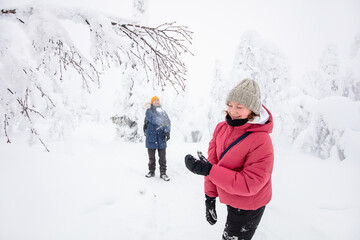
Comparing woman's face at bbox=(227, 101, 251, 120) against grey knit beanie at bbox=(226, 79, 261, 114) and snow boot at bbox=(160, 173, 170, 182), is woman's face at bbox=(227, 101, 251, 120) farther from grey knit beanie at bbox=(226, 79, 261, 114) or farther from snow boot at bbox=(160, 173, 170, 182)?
snow boot at bbox=(160, 173, 170, 182)

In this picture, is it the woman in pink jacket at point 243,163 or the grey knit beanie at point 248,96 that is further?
the grey knit beanie at point 248,96

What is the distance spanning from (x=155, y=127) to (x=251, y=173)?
380 centimetres

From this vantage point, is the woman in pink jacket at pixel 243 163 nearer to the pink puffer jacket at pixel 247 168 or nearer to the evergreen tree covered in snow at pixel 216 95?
the pink puffer jacket at pixel 247 168

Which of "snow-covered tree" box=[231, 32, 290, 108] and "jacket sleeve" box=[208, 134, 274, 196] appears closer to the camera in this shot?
"jacket sleeve" box=[208, 134, 274, 196]

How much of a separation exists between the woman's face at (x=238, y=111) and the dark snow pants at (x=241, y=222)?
0.99m

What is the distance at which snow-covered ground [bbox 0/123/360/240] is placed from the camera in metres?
2.46

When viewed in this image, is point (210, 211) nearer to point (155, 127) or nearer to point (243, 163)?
point (243, 163)

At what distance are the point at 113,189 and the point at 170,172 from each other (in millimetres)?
2566

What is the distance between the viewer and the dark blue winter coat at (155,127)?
5027mm

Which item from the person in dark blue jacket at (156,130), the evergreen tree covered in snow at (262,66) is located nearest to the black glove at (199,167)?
the person in dark blue jacket at (156,130)

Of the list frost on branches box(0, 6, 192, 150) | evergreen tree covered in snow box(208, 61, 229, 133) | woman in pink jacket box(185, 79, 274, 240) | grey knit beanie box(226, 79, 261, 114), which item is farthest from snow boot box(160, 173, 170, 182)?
evergreen tree covered in snow box(208, 61, 229, 133)

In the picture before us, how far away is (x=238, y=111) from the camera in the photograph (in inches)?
67.5

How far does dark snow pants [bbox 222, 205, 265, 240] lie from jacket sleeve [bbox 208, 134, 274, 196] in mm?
395

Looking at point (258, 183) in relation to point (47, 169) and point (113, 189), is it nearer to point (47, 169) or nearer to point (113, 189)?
point (113, 189)
